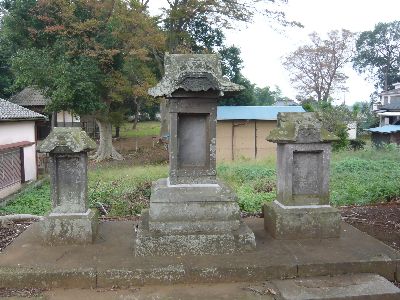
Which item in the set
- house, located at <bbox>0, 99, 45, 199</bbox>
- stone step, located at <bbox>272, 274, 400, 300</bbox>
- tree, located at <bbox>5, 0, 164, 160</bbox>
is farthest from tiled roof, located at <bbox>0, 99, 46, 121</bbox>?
stone step, located at <bbox>272, 274, 400, 300</bbox>

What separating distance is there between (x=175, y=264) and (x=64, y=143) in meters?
2.74

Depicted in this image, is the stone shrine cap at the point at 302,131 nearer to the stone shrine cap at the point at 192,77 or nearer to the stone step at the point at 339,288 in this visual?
the stone shrine cap at the point at 192,77

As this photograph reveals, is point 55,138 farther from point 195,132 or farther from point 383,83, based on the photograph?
point 383,83

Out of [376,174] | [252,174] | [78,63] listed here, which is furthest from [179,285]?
[78,63]

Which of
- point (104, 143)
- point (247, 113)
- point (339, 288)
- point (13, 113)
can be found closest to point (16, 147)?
point (13, 113)

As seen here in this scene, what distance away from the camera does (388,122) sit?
36344 mm

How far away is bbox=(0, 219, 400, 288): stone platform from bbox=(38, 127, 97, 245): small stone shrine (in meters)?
0.23

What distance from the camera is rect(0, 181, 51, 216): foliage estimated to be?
12514 mm

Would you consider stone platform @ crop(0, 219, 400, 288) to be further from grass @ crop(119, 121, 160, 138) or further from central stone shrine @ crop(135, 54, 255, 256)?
grass @ crop(119, 121, 160, 138)

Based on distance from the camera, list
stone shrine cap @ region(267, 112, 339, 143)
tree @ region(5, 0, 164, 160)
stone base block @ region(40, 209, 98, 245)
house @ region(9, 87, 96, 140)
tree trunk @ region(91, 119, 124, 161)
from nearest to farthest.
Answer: stone base block @ region(40, 209, 98, 245) < stone shrine cap @ region(267, 112, 339, 143) < tree @ region(5, 0, 164, 160) < tree trunk @ region(91, 119, 124, 161) < house @ region(9, 87, 96, 140)

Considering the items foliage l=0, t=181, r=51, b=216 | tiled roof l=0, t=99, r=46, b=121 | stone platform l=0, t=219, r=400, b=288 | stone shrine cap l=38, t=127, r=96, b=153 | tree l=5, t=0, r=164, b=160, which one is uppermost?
tree l=5, t=0, r=164, b=160

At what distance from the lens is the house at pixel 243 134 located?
73.8 ft

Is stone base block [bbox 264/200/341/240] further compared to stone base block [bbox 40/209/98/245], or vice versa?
stone base block [bbox 264/200/341/240]

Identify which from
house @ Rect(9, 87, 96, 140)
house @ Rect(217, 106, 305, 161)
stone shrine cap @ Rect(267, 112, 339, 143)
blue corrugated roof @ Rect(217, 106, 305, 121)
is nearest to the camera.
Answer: stone shrine cap @ Rect(267, 112, 339, 143)
